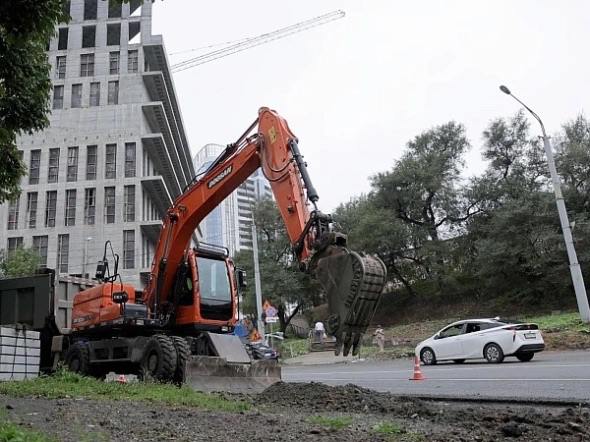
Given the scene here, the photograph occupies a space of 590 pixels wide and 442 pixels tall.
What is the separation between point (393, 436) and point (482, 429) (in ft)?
3.05

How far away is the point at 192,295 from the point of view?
1161 centimetres

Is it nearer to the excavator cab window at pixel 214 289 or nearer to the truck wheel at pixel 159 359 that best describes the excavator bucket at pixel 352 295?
the truck wheel at pixel 159 359

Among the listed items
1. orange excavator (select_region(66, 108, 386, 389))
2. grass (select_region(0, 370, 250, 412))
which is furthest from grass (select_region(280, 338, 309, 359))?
grass (select_region(0, 370, 250, 412))

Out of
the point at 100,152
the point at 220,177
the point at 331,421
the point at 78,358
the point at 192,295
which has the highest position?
the point at 100,152

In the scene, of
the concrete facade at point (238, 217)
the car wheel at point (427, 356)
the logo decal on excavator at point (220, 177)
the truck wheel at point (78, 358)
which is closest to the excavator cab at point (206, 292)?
the logo decal on excavator at point (220, 177)

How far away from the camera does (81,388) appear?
9.16 m

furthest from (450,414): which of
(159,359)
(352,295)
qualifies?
(159,359)

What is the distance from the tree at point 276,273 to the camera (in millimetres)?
45719

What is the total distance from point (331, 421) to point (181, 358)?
5.10 m

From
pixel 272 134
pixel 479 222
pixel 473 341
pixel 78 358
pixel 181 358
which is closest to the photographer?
pixel 272 134

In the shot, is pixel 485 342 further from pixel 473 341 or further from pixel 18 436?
pixel 18 436

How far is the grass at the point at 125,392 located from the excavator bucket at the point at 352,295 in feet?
6.32

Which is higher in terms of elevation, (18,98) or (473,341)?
(18,98)

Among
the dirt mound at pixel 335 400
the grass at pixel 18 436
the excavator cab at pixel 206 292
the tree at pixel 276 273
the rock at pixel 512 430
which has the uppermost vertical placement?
the tree at pixel 276 273
